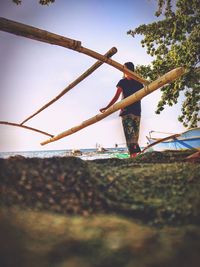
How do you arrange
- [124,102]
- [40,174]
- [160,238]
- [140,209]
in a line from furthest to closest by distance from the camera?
[124,102] → [40,174] → [140,209] → [160,238]

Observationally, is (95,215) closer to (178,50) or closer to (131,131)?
(131,131)

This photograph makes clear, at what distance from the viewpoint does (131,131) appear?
17.9 feet

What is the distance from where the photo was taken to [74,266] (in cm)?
94

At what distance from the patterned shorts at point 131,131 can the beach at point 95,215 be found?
3.21 metres

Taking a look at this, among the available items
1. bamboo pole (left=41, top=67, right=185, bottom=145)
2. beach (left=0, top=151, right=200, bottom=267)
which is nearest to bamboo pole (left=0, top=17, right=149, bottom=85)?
bamboo pole (left=41, top=67, right=185, bottom=145)

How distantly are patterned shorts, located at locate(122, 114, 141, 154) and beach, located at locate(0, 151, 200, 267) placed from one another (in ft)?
10.5

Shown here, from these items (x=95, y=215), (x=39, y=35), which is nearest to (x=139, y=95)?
(x=39, y=35)

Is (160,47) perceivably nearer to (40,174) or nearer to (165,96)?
(165,96)

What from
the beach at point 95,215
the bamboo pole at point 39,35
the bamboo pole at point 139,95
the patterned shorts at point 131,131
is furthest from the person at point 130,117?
the beach at point 95,215

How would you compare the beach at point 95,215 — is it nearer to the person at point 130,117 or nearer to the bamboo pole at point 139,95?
the bamboo pole at point 139,95

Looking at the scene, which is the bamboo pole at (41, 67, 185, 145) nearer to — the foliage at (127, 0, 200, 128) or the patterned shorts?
the patterned shorts

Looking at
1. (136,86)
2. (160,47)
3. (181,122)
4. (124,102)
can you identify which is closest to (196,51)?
(160,47)

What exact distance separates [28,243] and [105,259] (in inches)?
15.6

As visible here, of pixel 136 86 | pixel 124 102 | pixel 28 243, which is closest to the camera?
pixel 28 243
